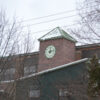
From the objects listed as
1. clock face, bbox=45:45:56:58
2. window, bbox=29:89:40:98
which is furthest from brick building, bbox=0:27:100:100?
window, bbox=29:89:40:98

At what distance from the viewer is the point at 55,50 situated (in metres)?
32.1

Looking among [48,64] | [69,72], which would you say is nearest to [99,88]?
[69,72]

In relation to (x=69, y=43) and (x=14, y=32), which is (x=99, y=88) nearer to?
(x=14, y=32)

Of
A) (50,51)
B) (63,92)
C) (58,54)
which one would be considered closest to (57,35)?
(50,51)

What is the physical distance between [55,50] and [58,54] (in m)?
0.74

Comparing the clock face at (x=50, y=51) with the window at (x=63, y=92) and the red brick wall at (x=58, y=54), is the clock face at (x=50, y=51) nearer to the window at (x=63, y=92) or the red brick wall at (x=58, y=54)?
the red brick wall at (x=58, y=54)

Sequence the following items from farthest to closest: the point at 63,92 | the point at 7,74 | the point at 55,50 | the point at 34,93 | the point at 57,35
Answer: the point at 57,35, the point at 55,50, the point at 34,93, the point at 63,92, the point at 7,74

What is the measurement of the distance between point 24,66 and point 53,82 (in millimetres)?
9995

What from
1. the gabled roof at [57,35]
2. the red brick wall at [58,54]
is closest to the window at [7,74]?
the red brick wall at [58,54]

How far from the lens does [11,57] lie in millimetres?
12836

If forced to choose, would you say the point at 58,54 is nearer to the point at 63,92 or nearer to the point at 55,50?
the point at 55,50

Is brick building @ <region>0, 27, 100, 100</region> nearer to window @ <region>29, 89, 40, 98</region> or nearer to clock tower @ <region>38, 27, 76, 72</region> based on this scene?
clock tower @ <region>38, 27, 76, 72</region>

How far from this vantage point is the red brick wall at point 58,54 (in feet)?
103

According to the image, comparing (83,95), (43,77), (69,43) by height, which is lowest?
(83,95)
